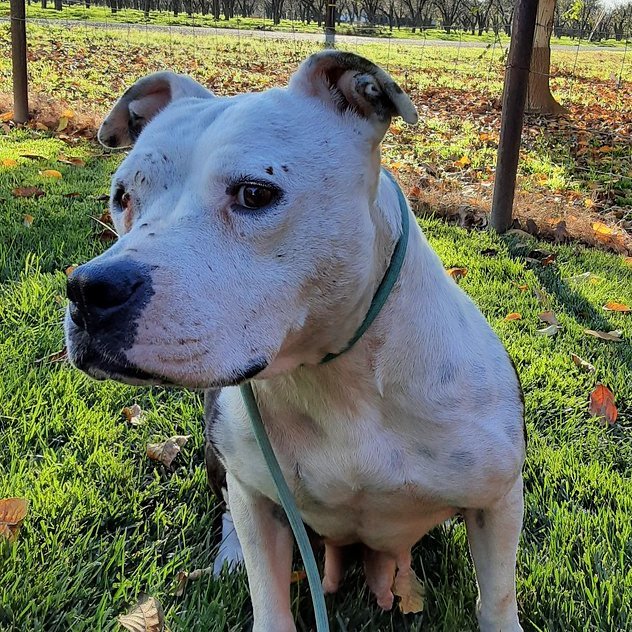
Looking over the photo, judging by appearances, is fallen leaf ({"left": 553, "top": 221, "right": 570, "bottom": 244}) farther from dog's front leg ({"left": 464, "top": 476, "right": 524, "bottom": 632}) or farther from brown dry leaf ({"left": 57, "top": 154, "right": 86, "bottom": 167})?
brown dry leaf ({"left": 57, "top": 154, "right": 86, "bottom": 167})

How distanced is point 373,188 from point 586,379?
212 centimetres

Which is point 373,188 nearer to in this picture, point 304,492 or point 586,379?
point 304,492

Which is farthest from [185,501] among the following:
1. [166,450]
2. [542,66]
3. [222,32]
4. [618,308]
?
[222,32]

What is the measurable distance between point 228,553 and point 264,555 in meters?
0.39

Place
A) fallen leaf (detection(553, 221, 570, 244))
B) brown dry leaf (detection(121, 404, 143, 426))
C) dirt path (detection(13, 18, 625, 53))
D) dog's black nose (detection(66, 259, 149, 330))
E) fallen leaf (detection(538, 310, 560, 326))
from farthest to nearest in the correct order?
dirt path (detection(13, 18, 625, 53))
fallen leaf (detection(553, 221, 570, 244))
fallen leaf (detection(538, 310, 560, 326))
brown dry leaf (detection(121, 404, 143, 426))
dog's black nose (detection(66, 259, 149, 330))

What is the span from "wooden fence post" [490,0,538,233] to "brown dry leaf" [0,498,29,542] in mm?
3826

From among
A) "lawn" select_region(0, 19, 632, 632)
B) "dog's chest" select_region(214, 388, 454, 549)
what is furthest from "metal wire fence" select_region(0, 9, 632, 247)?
"dog's chest" select_region(214, 388, 454, 549)

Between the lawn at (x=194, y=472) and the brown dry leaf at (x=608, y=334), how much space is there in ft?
0.12

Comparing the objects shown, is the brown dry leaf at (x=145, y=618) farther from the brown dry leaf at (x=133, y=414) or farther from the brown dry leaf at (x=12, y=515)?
the brown dry leaf at (x=133, y=414)

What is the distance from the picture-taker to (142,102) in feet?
7.19

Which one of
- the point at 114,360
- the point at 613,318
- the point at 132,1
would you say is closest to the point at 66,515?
the point at 114,360

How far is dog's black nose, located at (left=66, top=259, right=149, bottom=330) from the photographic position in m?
1.39

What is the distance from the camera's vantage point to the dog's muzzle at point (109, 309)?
1.39m

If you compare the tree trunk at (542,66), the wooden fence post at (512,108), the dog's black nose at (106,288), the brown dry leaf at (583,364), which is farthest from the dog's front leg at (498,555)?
the tree trunk at (542,66)
